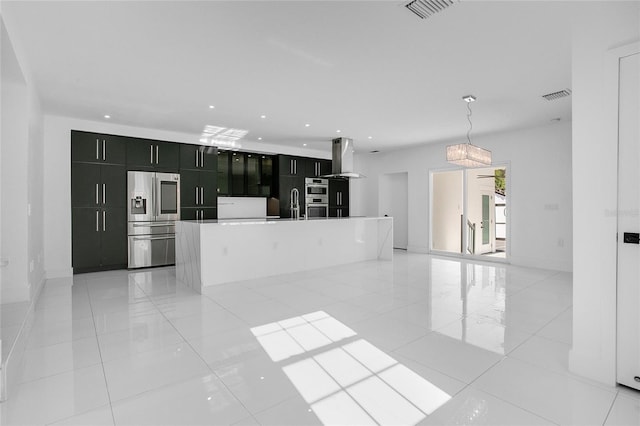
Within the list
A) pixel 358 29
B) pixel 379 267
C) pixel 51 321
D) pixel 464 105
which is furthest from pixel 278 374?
pixel 464 105

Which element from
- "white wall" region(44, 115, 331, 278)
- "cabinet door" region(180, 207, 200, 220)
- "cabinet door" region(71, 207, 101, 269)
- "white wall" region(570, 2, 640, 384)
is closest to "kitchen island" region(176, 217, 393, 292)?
"cabinet door" region(180, 207, 200, 220)

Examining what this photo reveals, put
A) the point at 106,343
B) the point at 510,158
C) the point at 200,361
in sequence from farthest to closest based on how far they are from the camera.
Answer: the point at 510,158 → the point at 106,343 → the point at 200,361

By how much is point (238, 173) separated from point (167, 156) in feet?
5.12

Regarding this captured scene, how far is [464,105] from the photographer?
15.8 feet

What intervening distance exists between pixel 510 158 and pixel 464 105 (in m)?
2.45

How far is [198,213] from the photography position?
6.70m

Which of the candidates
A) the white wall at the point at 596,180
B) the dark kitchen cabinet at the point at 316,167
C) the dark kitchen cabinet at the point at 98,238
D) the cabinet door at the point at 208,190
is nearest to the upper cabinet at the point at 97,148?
the dark kitchen cabinet at the point at 98,238

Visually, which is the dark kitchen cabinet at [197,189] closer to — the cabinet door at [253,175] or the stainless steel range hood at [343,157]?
the cabinet door at [253,175]

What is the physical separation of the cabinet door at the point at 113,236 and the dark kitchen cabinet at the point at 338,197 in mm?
→ 4838

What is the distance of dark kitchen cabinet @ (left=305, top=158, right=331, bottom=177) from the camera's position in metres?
8.33

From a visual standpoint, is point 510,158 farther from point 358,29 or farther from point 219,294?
point 219,294

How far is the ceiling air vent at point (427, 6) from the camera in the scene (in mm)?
2395

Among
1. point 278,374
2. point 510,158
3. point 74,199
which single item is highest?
point 510,158

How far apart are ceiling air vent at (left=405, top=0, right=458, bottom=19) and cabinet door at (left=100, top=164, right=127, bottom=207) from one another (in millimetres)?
5560
